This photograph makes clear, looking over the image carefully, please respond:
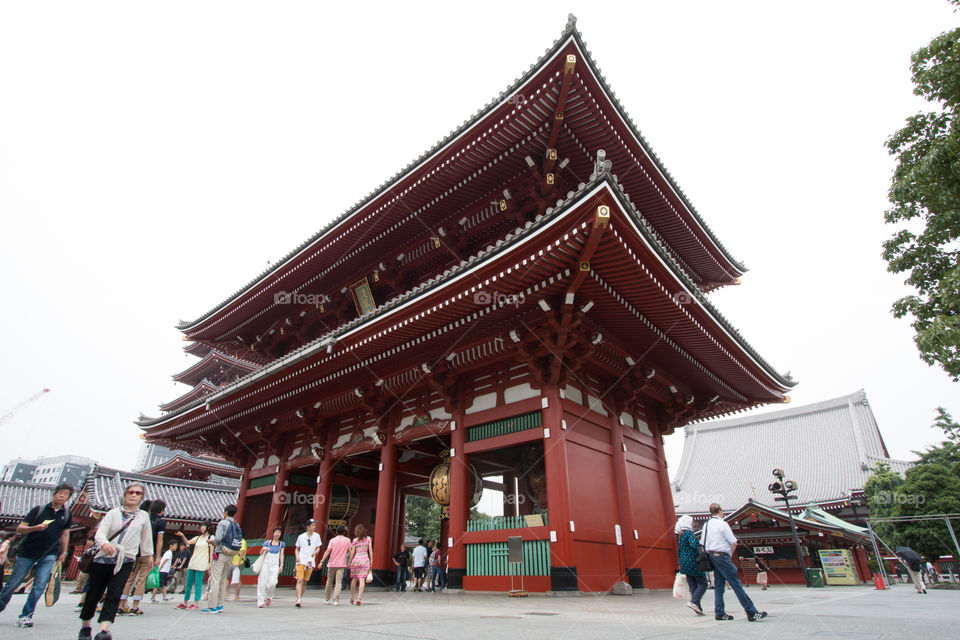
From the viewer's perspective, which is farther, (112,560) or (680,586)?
(680,586)

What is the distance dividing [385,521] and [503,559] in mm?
4009

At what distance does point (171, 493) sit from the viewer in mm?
27391

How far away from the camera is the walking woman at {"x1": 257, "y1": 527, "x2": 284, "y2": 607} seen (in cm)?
936

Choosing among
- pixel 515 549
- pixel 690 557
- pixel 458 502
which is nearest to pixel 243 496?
pixel 458 502

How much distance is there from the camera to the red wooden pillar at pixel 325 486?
15.2m

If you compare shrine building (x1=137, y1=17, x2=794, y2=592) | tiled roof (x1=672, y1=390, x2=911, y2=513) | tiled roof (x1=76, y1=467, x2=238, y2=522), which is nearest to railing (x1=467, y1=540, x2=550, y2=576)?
shrine building (x1=137, y1=17, x2=794, y2=592)

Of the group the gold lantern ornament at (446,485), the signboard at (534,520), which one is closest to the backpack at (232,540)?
the gold lantern ornament at (446,485)

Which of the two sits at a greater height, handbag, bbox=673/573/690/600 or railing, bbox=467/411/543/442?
railing, bbox=467/411/543/442

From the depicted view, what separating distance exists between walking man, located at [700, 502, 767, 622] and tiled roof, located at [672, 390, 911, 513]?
29.1 m

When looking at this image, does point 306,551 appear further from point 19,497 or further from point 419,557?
point 19,497

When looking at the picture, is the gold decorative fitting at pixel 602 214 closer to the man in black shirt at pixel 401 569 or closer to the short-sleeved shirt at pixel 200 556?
the short-sleeved shirt at pixel 200 556

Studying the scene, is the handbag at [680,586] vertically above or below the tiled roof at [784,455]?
below

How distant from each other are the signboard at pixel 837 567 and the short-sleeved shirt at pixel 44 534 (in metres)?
27.1

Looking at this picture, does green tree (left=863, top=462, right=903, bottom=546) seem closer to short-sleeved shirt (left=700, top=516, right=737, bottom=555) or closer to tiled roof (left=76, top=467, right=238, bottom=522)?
short-sleeved shirt (left=700, top=516, right=737, bottom=555)
